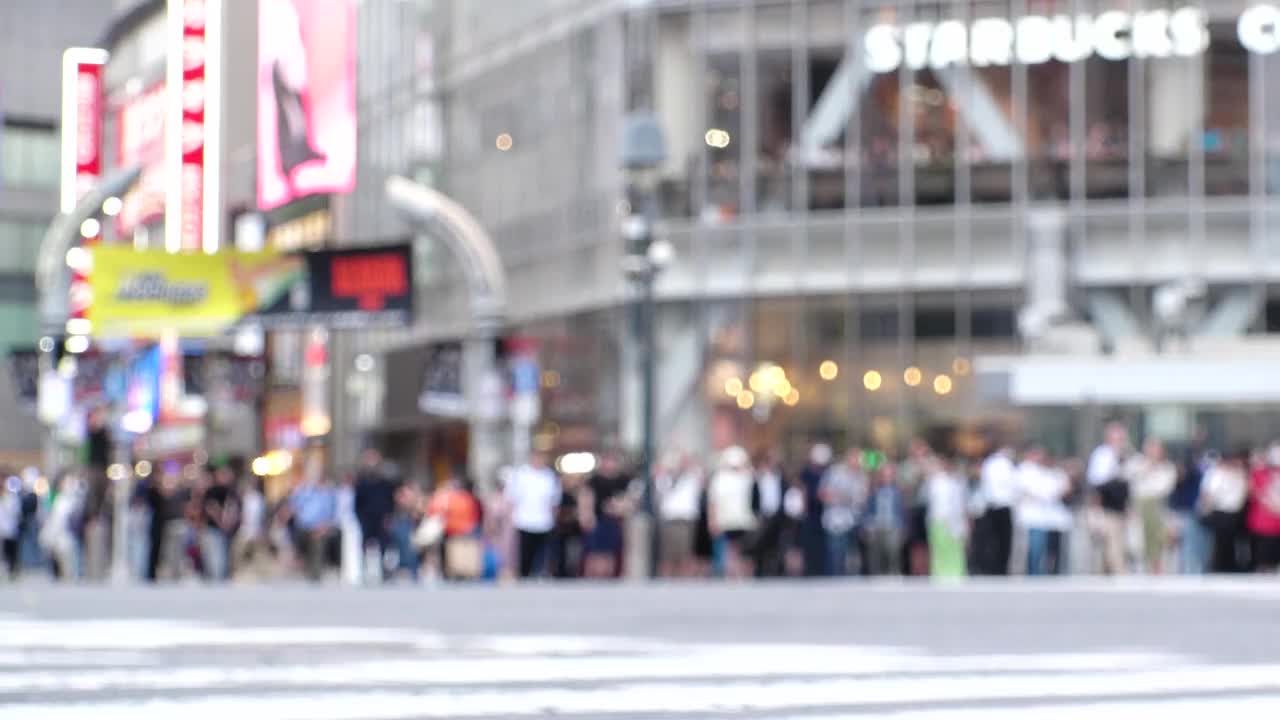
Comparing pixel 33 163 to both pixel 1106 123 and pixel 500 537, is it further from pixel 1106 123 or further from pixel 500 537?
pixel 500 537

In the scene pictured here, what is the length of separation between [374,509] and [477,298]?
6029mm

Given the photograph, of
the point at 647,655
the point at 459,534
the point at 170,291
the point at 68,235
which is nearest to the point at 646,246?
the point at 459,534

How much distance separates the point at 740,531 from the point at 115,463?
28.8 metres

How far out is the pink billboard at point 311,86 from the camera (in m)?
49.9

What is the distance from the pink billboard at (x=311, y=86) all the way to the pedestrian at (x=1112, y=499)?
78.5 ft

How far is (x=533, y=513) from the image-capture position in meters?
30.0

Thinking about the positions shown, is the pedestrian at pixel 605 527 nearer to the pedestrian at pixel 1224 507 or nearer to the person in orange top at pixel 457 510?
the person in orange top at pixel 457 510

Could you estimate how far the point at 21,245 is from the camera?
8212cm

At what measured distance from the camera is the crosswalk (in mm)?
11883

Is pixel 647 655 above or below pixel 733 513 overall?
below

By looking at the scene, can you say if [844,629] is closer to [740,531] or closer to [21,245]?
[740,531]

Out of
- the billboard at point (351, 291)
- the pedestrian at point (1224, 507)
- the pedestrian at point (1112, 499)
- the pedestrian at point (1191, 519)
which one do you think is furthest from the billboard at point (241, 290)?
the pedestrian at point (1224, 507)

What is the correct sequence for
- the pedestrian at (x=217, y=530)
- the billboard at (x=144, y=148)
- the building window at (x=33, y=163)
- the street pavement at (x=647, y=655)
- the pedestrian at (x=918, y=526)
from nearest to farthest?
the street pavement at (x=647, y=655)
the pedestrian at (x=918, y=526)
the pedestrian at (x=217, y=530)
the billboard at (x=144, y=148)
the building window at (x=33, y=163)

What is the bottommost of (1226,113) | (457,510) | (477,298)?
(457,510)
